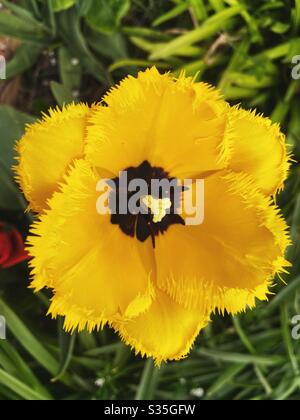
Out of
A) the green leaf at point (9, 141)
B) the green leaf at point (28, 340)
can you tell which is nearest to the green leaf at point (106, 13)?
the green leaf at point (9, 141)

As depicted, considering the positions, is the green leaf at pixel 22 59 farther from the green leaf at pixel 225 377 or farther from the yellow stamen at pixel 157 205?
the green leaf at pixel 225 377

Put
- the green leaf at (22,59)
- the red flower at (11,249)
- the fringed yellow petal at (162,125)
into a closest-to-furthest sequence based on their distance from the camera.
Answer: the fringed yellow petal at (162,125) < the red flower at (11,249) < the green leaf at (22,59)

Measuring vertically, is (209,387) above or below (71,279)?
below

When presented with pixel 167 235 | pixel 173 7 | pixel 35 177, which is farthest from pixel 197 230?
pixel 173 7

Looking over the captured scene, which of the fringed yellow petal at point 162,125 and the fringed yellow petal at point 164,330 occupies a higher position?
the fringed yellow petal at point 162,125

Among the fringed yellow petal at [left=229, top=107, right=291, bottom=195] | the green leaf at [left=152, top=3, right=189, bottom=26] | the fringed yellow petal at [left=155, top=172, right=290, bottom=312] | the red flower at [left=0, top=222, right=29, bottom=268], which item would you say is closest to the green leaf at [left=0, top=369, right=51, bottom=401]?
the red flower at [left=0, top=222, right=29, bottom=268]

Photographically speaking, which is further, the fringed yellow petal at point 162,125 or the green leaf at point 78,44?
the green leaf at point 78,44

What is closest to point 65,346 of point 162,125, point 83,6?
point 162,125
